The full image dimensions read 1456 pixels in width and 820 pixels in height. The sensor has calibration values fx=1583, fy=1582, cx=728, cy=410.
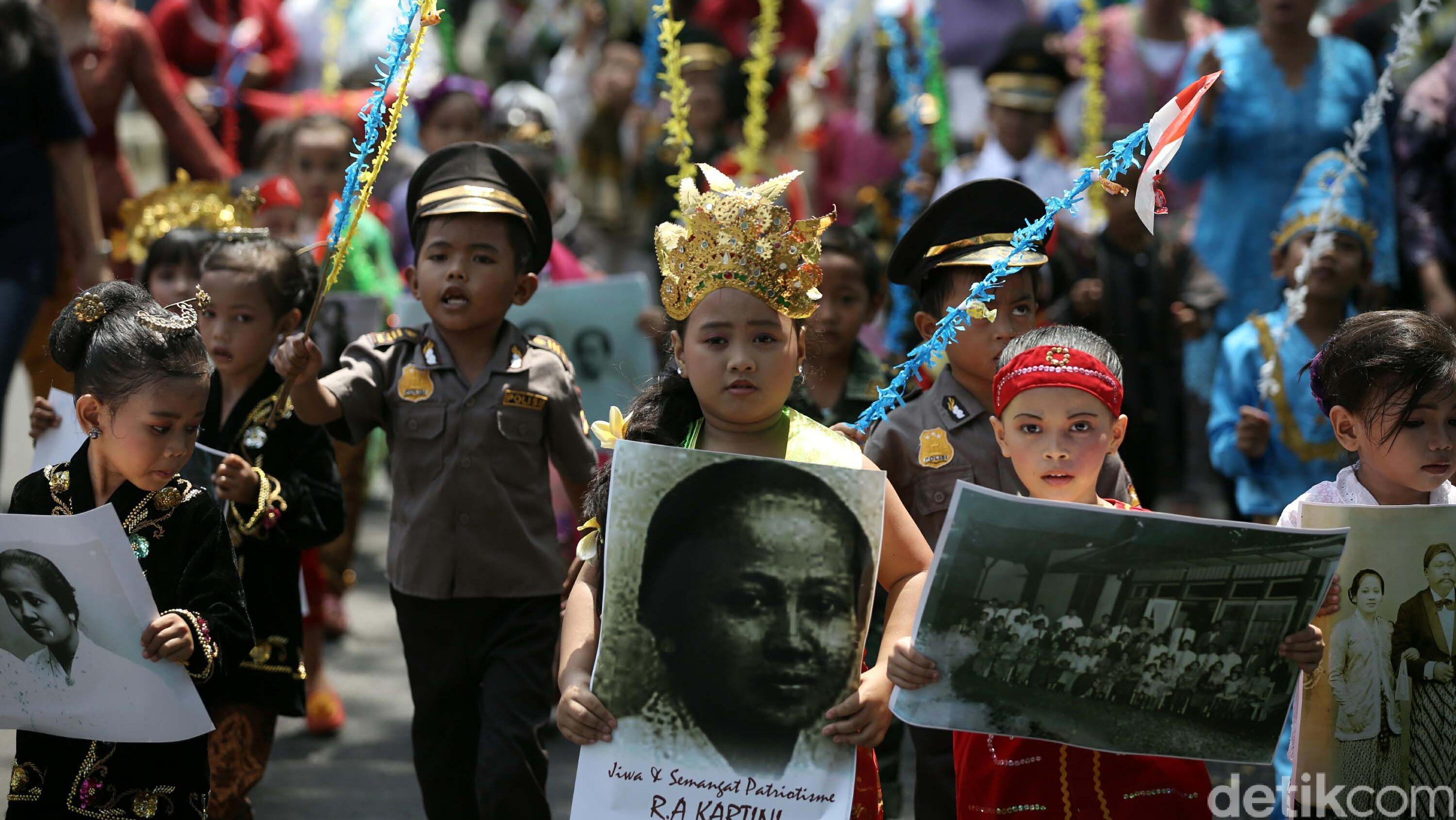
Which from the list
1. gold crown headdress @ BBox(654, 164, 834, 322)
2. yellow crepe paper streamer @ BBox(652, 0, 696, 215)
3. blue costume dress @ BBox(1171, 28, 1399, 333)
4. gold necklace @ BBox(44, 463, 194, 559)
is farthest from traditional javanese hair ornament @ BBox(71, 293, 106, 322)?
blue costume dress @ BBox(1171, 28, 1399, 333)

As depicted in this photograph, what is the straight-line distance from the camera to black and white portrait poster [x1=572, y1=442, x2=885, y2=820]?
10.2ft

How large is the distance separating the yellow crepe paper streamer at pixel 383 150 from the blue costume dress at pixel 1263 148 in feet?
12.9

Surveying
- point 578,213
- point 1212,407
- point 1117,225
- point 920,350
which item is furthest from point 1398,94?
point 920,350

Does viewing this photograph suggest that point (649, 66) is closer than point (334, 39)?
Yes

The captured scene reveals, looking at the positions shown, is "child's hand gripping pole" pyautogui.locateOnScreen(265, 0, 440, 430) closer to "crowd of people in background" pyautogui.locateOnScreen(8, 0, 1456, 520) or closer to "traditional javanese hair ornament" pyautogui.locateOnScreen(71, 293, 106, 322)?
"traditional javanese hair ornament" pyautogui.locateOnScreen(71, 293, 106, 322)

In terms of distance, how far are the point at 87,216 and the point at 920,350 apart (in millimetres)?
3753

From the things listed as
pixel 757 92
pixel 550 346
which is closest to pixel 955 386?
pixel 550 346

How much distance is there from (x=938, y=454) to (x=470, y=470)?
4.10 ft

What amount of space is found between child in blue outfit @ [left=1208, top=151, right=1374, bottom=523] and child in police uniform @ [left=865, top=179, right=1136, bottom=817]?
1275 mm

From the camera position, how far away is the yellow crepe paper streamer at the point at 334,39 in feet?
30.4

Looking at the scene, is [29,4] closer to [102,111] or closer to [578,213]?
[102,111]

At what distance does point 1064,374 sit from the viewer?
341 centimetres

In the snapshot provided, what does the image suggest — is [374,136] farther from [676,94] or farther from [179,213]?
[179,213]

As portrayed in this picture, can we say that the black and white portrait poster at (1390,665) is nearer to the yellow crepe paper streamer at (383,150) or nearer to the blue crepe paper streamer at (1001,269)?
the blue crepe paper streamer at (1001,269)
